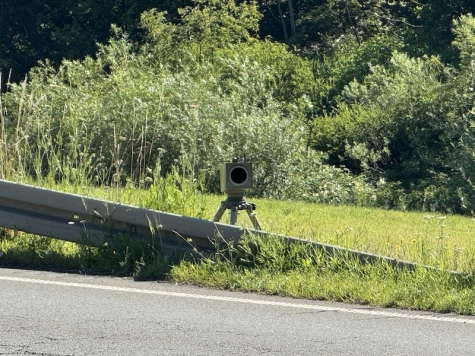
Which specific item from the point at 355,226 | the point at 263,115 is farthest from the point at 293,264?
the point at 263,115

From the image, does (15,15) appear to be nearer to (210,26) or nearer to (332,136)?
(210,26)

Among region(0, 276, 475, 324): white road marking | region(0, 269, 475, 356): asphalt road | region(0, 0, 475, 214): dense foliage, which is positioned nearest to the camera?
region(0, 269, 475, 356): asphalt road

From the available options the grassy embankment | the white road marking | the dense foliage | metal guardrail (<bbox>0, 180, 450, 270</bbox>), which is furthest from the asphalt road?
the dense foliage

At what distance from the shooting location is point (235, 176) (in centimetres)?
913

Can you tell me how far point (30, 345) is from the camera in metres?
6.55

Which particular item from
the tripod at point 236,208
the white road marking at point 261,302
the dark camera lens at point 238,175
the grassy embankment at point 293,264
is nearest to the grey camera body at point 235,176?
the dark camera lens at point 238,175

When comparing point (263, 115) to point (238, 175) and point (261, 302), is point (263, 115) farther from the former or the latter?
point (261, 302)

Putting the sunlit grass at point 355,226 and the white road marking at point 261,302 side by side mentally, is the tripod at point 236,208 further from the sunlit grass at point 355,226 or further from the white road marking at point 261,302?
the white road marking at point 261,302

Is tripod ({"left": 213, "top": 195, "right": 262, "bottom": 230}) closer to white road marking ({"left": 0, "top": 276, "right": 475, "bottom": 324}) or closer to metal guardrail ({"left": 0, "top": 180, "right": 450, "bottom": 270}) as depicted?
metal guardrail ({"left": 0, "top": 180, "right": 450, "bottom": 270})

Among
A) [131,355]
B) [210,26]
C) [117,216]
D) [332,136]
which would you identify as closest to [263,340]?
[131,355]

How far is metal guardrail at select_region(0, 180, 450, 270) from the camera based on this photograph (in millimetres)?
9016

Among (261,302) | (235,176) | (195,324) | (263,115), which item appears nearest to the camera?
(195,324)

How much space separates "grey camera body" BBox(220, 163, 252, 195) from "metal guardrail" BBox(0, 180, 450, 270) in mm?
433

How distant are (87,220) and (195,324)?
2.48 metres
